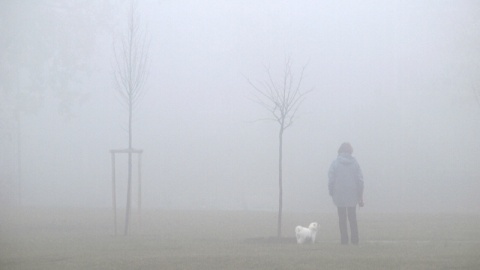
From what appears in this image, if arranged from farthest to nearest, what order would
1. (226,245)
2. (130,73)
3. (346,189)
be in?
(130,73), (346,189), (226,245)

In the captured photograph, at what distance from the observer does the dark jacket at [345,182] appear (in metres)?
15.7

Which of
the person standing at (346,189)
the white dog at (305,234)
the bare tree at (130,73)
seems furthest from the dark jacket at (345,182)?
the bare tree at (130,73)

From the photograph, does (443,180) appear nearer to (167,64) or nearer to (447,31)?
(447,31)

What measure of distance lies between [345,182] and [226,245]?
2.64 m

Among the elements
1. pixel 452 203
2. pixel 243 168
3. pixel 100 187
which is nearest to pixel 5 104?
pixel 100 187

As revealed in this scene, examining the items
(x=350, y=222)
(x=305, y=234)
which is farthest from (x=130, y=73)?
(x=350, y=222)

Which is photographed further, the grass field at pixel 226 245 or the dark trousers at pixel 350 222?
the dark trousers at pixel 350 222

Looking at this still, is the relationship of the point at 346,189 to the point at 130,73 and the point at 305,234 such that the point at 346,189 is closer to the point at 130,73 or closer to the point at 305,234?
the point at 305,234

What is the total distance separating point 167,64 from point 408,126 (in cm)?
1488

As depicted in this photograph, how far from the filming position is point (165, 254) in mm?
13328

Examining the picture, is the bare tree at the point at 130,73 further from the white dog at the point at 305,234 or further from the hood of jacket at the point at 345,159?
the hood of jacket at the point at 345,159

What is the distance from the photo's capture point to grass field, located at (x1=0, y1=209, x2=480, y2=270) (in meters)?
11.8

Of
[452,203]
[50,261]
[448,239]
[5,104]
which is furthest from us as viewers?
[452,203]

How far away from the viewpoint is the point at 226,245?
15422 mm
